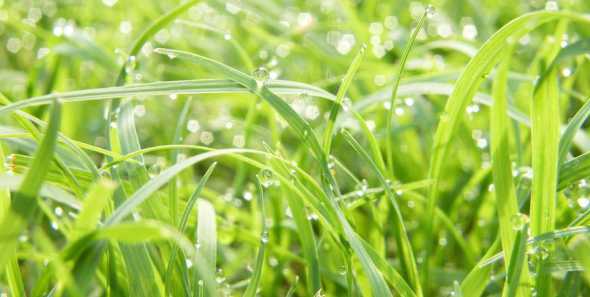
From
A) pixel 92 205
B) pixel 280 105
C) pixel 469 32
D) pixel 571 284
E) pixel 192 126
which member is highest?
pixel 469 32

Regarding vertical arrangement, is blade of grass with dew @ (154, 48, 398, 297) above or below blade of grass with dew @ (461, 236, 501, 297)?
above

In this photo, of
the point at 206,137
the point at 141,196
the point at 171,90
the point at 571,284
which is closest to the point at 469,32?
the point at 206,137

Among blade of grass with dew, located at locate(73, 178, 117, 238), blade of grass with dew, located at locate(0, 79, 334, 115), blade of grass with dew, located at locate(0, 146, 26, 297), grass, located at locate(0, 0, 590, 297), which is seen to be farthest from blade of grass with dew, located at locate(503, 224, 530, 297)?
blade of grass with dew, located at locate(0, 146, 26, 297)

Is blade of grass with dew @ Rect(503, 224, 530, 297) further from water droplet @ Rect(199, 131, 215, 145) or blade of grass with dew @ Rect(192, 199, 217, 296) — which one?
water droplet @ Rect(199, 131, 215, 145)

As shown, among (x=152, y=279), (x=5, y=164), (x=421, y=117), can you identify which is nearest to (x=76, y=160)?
(x=5, y=164)

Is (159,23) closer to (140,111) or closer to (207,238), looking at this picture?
(207,238)

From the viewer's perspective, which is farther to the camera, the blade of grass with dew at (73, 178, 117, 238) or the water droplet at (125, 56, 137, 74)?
the water droplet at (125, 56, 137, 74)
